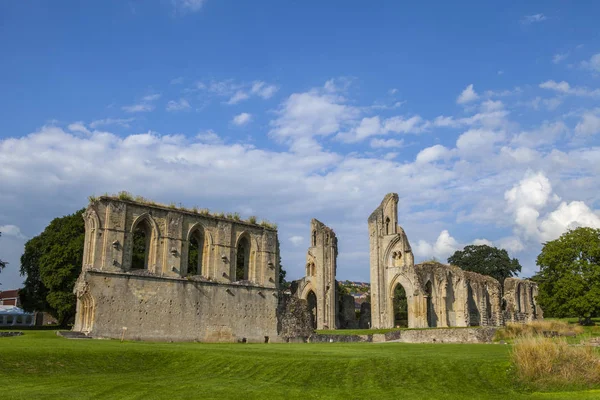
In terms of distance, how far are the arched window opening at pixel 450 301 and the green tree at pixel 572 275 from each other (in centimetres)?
1064

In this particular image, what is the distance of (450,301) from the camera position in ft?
174

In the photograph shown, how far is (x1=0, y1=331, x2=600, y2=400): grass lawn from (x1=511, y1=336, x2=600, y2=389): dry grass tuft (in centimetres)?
51

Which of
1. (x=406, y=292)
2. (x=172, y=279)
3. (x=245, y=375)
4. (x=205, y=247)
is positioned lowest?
(x=245, y=375)

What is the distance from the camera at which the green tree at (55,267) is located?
127 ft

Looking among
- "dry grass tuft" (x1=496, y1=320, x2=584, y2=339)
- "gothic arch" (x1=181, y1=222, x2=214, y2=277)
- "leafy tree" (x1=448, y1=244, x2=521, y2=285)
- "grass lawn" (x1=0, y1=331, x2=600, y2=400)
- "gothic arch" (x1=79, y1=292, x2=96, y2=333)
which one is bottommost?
"grass lawn" (x1=0, y1=331, x2=600, y2=400)

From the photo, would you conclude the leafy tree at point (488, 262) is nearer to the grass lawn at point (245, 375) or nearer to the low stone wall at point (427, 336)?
the low stone wall at point (427, 336)

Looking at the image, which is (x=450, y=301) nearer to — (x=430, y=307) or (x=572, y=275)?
(x=430, y=307)

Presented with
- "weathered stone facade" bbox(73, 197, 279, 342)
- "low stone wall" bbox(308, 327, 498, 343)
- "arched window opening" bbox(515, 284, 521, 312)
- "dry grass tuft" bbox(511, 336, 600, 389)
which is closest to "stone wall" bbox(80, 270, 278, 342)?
"weathered stone facade" bbox(73, 197, 279, 342)

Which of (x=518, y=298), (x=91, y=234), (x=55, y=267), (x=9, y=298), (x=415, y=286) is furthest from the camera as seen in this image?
(x=9, y=298)

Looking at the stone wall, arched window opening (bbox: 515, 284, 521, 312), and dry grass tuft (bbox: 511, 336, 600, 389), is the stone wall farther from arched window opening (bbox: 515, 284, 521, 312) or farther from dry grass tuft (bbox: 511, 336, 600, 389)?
arched window opening (bbox: 515, 284, 521, 312)

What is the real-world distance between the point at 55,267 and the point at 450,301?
3324 cm

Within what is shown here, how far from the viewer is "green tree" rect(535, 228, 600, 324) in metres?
38.7

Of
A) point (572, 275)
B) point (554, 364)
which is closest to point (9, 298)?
point (572, 275)

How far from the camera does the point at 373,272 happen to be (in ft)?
168
